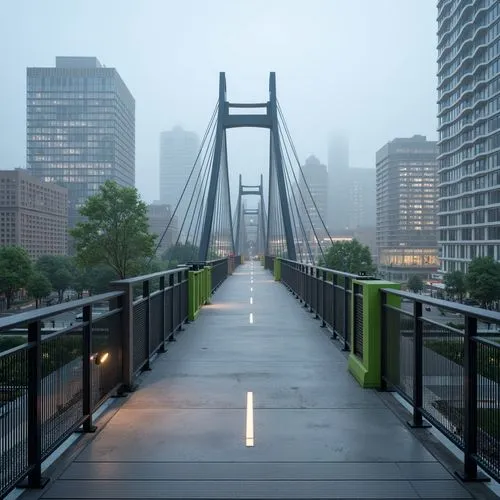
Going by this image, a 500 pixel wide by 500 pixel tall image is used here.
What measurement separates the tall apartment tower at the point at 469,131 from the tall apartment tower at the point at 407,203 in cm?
6563

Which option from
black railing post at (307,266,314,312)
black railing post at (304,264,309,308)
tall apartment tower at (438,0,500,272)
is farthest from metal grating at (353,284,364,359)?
tall apartment tower at (438,0,500,272)

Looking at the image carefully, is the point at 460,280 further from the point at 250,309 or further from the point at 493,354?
the point at 493,354

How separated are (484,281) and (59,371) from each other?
194 ft

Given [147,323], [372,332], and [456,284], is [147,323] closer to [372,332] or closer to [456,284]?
[372,332]

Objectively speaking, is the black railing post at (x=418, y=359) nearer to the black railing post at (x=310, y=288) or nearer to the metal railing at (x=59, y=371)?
the metal railing at (x=59, y=371)

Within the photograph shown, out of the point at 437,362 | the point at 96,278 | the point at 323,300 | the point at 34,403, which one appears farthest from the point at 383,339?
the point at 96,278

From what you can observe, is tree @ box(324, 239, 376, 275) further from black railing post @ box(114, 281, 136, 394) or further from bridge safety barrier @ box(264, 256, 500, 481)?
black railing post @ box(114, 281, 136, 394)

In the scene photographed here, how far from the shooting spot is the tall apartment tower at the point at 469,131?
241 ft

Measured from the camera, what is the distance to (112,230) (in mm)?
50938

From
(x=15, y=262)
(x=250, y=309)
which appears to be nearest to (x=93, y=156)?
(x=15, y=262)

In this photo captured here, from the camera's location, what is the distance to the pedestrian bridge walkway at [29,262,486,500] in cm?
402

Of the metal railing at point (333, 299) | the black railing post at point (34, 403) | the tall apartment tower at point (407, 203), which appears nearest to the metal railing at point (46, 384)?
the black railing post at point (34, 403)

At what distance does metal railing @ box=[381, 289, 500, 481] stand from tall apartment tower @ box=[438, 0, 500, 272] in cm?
6987

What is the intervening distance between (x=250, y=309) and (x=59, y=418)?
12.2 meters
